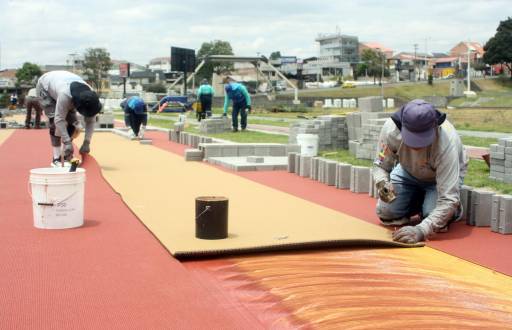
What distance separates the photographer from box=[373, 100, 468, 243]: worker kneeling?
17.5ft

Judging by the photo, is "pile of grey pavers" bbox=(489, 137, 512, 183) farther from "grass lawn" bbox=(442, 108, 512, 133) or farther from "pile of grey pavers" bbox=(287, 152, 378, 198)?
"grass lawn" bbox=(442, 108, 512, 133)

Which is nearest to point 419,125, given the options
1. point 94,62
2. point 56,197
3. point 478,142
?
point 56,197

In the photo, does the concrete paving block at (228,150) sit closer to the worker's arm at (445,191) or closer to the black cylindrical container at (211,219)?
the black cylindrical container at (211,219)

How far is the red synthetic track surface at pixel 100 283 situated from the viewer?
3.46m

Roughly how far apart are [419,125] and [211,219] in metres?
1.80

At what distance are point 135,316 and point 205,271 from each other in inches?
40.4

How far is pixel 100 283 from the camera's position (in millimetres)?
4148

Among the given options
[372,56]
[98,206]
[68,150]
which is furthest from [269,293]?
[372,56]

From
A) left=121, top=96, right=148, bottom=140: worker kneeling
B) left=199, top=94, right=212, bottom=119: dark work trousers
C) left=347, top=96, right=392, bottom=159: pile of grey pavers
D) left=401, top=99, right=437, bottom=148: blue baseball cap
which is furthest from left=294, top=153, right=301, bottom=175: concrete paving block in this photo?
left=199, top=94, right=212, bottom=119: dark work trousers

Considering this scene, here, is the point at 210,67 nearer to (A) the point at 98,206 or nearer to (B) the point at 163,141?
(B) the point at 163,141

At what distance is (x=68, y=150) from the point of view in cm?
942

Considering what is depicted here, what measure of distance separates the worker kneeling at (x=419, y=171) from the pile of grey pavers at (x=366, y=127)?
12.6 feet

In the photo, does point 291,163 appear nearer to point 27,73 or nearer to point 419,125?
point 419,125

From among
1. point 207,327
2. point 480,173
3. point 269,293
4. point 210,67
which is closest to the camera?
point 207,327
